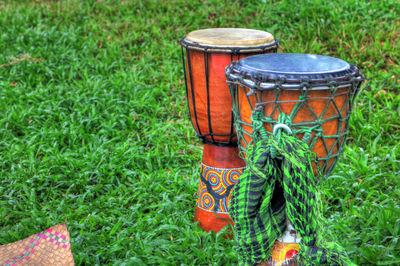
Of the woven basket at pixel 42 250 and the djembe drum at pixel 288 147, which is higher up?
the djembe drum at pixel 288 147

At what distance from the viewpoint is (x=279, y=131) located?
156 cm

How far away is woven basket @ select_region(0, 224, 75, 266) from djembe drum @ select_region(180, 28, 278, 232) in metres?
0.76

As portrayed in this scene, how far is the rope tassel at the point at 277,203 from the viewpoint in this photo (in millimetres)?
1485

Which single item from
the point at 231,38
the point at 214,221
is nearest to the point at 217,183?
the point at 214,221

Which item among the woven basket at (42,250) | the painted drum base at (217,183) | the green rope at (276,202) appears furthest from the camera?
the painted drum base at (217,183)

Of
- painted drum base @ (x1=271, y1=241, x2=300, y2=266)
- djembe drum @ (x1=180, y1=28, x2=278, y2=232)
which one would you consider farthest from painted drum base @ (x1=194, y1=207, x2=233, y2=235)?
painted drum base @ (x1=271, y1=241, x2=300, y2=266)

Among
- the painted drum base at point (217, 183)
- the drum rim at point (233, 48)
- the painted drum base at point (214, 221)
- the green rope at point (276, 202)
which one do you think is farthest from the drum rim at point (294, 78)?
the painted drum base at point (214, 221)

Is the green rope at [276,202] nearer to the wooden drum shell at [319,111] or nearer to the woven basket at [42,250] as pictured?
the wooden drum shell at [319,111]

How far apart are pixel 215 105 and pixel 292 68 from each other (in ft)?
2.20

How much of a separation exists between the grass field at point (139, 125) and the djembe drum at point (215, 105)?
19 centimetres

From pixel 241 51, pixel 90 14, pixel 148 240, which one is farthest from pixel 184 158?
pixel 90 14

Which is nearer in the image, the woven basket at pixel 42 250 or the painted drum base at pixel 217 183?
the woven basket at pixel 42 250

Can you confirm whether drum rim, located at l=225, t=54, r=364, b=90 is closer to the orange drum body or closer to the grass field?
the orange drum body

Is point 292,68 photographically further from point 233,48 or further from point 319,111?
point 233,48
